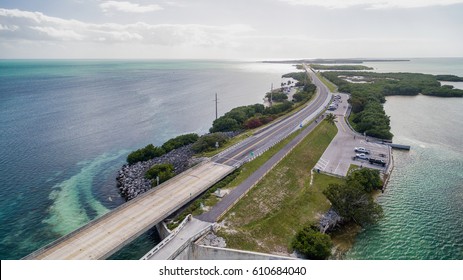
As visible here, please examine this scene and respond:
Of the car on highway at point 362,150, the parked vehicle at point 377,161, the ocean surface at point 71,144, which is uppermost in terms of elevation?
the car on highway at point 362,150

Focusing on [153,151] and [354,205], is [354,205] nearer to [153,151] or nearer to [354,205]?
[354,205]

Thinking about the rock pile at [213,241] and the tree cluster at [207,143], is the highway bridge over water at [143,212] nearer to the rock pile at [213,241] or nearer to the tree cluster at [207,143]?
the tree cluster at [207,143]

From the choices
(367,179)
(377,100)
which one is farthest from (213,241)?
(377,100)

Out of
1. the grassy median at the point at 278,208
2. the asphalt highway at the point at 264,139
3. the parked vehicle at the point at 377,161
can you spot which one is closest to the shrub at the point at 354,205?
the grassy median at the point at 278,208

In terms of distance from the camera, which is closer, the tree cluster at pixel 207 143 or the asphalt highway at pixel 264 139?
the asphalt highway at pixel 264 139

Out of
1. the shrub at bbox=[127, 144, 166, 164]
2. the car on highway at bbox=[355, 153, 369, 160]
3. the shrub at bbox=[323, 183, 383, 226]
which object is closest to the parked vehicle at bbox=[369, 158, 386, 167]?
the car on highway at bbox=[355, 153, 369, 160]

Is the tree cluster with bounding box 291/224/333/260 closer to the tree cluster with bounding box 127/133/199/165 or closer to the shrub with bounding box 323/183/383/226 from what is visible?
the shrub with bounding box 323/183/383/226

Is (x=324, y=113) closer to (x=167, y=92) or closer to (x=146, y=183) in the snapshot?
(x=146, y=183)
